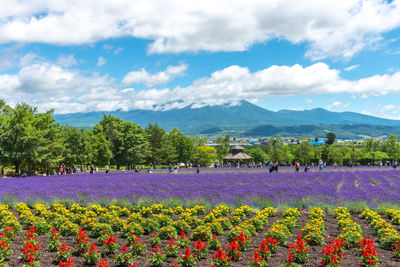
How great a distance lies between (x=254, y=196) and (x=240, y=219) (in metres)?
3.76

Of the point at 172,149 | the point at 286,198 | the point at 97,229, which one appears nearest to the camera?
the point at 97,229

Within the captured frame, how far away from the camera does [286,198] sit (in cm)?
1511

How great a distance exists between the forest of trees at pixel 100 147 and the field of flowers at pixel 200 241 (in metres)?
27.1

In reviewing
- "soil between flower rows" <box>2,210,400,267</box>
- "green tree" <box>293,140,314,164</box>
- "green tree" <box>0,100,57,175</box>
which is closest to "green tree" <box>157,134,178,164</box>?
"green tree" <box>0,100,57,175</box>

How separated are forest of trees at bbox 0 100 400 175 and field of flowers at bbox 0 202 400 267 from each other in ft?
88.9

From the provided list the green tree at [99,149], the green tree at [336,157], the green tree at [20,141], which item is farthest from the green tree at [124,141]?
the green tree at [336,157]

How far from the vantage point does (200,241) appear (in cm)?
775

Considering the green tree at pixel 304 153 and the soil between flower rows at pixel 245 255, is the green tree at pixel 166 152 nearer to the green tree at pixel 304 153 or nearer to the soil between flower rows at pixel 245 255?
the green tree at pixel 304 153

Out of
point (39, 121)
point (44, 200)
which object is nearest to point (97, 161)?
point (39, 121)

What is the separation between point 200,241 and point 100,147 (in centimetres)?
5844

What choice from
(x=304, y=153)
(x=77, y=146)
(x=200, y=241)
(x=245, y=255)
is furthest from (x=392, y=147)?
(x=200, y=241)

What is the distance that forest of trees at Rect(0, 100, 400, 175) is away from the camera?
35.9 meters

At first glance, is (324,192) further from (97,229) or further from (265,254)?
(97,229)

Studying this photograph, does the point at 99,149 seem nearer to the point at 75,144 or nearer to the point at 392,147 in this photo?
the point at 75,144
